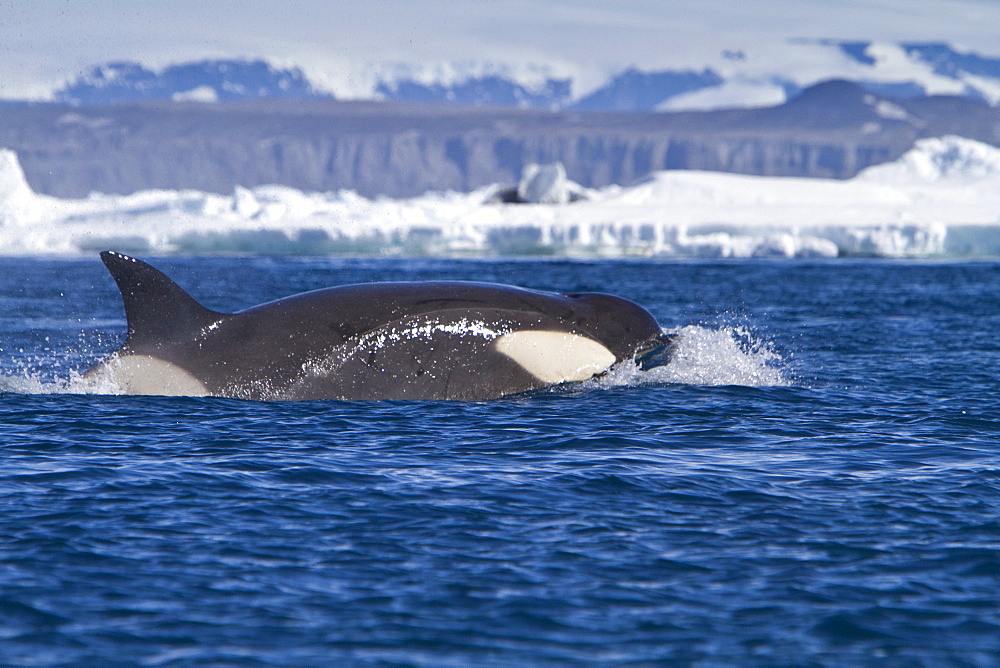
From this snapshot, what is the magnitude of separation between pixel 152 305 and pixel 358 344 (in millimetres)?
1816

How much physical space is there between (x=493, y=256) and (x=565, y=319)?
154 feet

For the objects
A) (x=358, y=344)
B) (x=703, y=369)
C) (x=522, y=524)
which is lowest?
(x=522, y=524)

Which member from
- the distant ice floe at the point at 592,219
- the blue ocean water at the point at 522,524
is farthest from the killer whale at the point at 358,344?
the distant ice floe at the point at 592,219

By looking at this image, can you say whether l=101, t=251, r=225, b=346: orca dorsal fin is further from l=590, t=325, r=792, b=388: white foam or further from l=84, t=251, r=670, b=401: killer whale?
l=590, t=325, r=792, b=388: white foam

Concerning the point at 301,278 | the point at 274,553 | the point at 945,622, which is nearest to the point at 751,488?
the point at 945,622

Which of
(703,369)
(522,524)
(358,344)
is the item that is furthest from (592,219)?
(522,524)

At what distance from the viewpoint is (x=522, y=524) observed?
727 cm

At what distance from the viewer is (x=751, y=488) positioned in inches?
323

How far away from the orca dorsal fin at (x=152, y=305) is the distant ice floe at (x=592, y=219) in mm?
42671

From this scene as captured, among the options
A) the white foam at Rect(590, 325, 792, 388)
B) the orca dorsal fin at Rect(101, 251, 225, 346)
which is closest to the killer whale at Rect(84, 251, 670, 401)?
the orca dorsal fin at Rect(101, 251, 225, 346)

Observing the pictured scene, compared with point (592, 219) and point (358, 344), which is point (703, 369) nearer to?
point (358, 344)

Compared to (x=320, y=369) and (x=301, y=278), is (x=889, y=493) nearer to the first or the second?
(x=320, y=369)

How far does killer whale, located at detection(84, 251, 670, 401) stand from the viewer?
10852 mm

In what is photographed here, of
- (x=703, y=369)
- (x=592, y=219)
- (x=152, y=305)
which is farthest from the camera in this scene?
(x=592, y=219)
